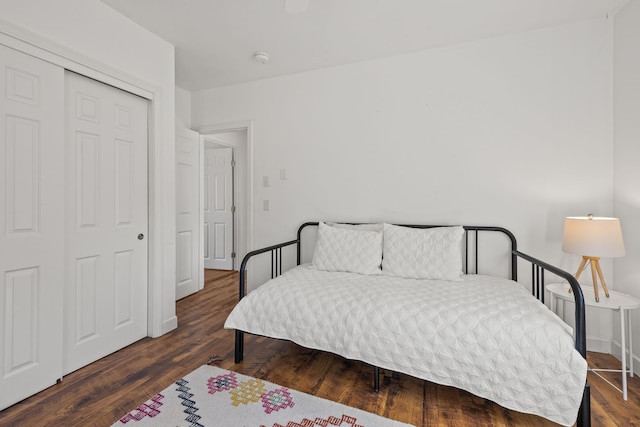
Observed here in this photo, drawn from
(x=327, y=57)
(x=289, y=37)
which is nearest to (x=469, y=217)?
(x=327, y=57)

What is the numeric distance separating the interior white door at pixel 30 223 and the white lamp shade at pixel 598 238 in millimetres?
3063

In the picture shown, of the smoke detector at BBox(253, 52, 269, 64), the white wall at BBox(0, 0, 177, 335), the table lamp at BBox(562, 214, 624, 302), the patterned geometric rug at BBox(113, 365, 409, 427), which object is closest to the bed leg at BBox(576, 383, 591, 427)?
the table lamp at BBox(562, 214, 624, 302)

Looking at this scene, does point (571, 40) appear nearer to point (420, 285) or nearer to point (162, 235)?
point (420, 285)

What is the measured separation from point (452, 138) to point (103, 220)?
2700 millimetres

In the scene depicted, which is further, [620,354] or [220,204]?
[220,204]

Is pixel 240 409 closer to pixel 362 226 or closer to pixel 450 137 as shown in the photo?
pixel 362 226

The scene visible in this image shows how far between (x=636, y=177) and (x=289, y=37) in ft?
8.42

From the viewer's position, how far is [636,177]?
191 cm

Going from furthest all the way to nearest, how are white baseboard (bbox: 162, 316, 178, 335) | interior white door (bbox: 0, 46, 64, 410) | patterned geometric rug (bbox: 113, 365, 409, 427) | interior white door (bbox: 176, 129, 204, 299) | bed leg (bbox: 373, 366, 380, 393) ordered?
interior white door (bbox: 176, 129, 204, 299), white baseboard (bbox: 162, 316, 178, 335), bed leg (bbox: 373, 366, 380, 393), interior white door (bbox: 0, 46, 64, 410), patterned geometric rug (bbox: 113, 365, 409, 427)

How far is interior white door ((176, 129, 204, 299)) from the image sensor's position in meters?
3.34

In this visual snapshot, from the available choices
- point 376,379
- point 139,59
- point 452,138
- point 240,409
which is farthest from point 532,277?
point 139,59

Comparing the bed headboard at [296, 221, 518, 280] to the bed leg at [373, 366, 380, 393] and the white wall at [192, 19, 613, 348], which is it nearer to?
the white wall at [192, 19, 613, 348]

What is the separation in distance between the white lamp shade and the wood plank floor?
78 centimetres

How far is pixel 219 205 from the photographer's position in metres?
4.68
